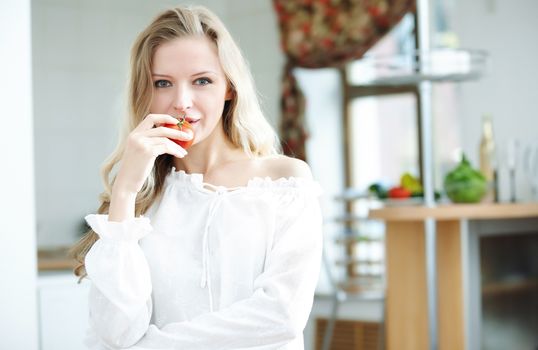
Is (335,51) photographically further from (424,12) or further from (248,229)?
(248,229)

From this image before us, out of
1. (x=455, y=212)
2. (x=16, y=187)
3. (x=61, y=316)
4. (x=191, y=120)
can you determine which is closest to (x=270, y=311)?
(x=191, y=120)

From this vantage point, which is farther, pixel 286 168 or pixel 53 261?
pixel 53 261

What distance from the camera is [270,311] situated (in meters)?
1.31

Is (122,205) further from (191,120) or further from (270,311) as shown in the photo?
(270,311)

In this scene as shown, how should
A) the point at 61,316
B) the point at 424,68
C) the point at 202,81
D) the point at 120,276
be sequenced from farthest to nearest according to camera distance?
the point at 424,68, the point at 61,316, the point at 202,81, the point at 120,276

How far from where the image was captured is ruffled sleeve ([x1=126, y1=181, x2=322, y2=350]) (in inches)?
51.7

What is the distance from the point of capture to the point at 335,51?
5.23 m

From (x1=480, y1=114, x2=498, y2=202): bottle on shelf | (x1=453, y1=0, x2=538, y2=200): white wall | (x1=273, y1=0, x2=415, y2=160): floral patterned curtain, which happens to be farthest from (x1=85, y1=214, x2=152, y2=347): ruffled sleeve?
(x1=273, y1=0, x2=415, y2=160): floral patterned curtain

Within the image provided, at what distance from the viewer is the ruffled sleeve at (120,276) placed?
132cm

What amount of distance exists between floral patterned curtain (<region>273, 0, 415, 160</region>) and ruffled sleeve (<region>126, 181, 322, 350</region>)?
3.78 metres

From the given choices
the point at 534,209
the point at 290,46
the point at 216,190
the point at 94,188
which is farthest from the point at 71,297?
the point at 290,46

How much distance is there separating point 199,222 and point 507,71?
334 centimetres

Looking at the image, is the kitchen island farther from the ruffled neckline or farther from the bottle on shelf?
the ruffled neckline

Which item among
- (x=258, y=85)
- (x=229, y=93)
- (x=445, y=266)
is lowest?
(x=445, y=266)
